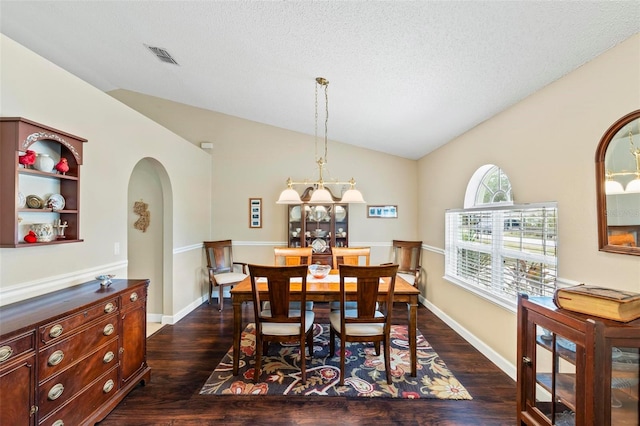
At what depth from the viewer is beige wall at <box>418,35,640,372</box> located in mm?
1608

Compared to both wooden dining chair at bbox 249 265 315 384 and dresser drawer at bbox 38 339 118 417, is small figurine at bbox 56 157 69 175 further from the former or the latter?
wooden dining chair at bbox 249 265 315 384

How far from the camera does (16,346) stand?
1.39 m

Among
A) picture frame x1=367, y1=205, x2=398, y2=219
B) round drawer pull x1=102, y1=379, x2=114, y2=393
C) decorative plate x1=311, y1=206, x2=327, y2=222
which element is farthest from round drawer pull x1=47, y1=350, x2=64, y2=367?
picture frame x1=367, y1=205, x2=398, y2=219

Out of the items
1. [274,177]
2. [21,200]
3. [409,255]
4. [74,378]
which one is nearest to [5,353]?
[74,378]

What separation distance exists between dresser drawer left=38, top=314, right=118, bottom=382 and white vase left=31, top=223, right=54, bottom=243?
0.69 m

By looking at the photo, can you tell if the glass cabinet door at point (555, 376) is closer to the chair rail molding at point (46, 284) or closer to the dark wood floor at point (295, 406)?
the dark wood floor at point (295, 406)

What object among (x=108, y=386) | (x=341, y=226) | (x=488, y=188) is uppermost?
(x=488, y=188)

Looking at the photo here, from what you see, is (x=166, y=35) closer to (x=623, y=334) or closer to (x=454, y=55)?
(x=454, y=55)

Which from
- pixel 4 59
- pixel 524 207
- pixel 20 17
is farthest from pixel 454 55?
pixel 20 17

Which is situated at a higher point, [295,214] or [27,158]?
[27,158]

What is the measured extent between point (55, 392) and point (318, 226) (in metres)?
3.65

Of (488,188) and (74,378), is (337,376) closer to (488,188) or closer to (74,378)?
(74,378)

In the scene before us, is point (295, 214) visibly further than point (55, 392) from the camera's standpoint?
Yes

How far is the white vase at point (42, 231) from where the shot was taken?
1890 mm
